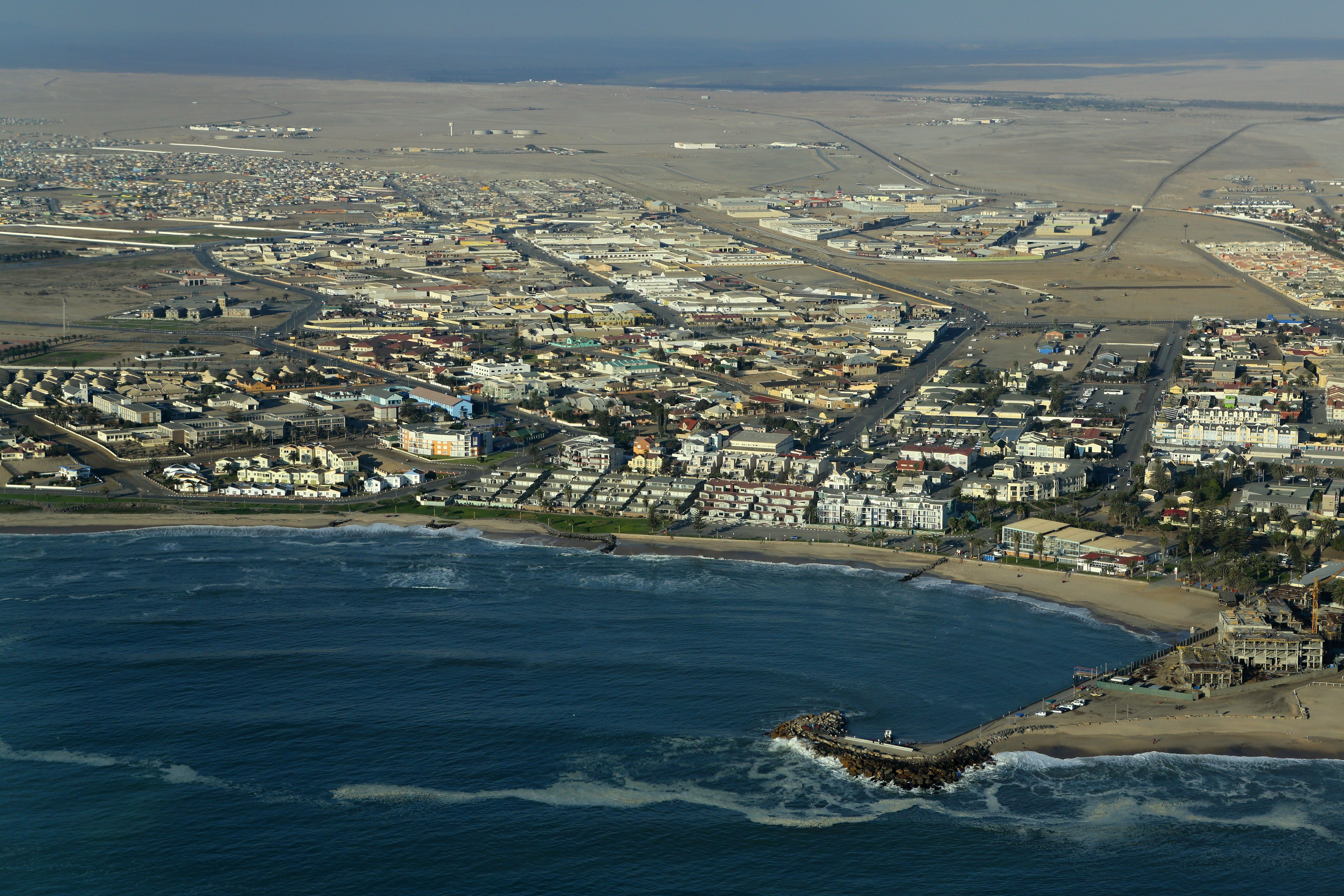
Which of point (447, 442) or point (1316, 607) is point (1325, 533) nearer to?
point (1316, 607)

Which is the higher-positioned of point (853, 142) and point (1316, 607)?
point (853, 142)

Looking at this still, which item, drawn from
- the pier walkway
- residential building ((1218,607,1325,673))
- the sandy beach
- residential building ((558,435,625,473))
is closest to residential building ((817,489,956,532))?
the sandy beach

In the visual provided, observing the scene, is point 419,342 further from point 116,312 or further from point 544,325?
point 116,312

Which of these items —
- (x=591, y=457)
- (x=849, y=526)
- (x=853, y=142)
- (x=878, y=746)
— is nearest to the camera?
(x=878, y=746)

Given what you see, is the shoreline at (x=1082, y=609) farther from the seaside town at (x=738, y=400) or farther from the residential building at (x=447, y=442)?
the residential building at (x=447, y=442)

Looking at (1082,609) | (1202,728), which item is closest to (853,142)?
(1082,609)

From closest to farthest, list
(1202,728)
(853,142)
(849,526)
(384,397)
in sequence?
(1202,728)
(849,526)
(384,397)
(853,142)

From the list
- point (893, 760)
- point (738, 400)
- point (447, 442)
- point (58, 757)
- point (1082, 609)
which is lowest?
point (58, 757)

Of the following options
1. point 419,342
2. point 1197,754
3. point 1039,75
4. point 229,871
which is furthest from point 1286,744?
point 1039,75
